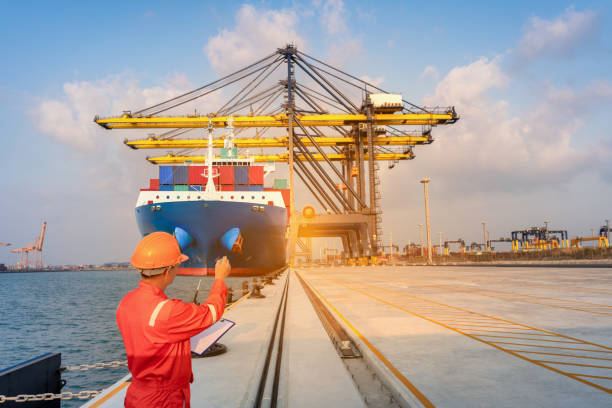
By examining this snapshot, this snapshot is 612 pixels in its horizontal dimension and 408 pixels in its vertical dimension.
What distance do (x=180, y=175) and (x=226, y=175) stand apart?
393 centimetres

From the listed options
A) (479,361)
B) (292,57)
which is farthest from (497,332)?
(292,57)

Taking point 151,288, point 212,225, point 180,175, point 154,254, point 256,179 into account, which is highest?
point 180,175

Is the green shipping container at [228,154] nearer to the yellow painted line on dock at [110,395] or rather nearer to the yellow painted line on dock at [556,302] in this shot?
the yellow painted line on dock at [556,302]

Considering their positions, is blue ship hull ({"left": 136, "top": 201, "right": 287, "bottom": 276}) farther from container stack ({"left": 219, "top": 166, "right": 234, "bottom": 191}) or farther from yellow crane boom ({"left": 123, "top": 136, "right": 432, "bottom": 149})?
yellow crane boom ({"left": 123, "top": 136, "right": 432, "bottom": 149})

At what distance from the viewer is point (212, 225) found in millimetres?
28250

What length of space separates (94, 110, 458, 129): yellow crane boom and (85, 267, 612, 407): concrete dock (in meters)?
33.1

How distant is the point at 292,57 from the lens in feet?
148

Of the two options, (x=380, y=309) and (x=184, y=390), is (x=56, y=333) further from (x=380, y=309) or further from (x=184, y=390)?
(x=184, y=390)

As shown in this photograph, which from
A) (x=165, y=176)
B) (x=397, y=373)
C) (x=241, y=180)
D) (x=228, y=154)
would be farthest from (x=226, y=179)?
(x=397, y=373)

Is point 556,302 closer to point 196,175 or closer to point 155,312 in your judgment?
point 155,312

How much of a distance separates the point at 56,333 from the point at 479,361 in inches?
605

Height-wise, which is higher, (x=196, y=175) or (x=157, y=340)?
(x=196, y=175)

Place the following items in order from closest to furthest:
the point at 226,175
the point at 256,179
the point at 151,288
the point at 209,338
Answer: the point at 151,288, the point at 209,338, the point at 226,175, the point at 256,179

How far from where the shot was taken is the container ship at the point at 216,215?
92.5ft
